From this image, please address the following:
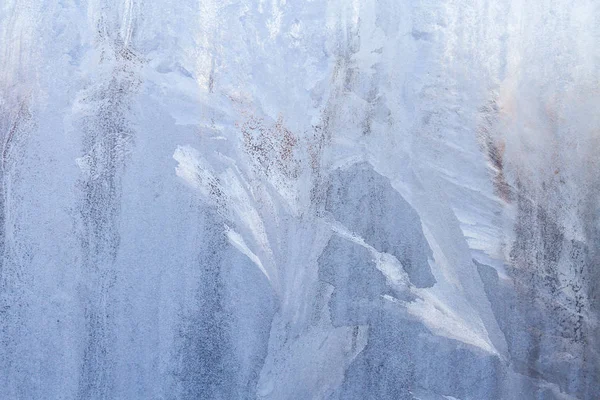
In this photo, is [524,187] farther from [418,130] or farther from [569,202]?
[418,130]

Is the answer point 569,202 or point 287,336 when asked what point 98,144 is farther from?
point 569,202

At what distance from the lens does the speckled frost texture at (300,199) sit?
1.40 meters

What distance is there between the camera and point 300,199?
1.47m

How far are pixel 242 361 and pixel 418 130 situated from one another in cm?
74

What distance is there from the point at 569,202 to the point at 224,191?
2.92 feet

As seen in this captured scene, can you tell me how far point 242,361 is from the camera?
4.63 feet

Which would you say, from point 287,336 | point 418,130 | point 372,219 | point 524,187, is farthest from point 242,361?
point 524,187

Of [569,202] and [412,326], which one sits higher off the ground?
[569,202]

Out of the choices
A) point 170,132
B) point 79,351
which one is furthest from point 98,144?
point 79,351

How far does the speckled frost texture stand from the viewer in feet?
4.59

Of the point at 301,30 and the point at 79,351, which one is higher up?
the point at 301,30

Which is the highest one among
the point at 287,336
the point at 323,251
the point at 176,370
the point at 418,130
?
the point at 418,130

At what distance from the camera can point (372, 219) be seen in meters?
1.46

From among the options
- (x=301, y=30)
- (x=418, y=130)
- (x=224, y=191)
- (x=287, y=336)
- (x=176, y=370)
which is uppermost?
(x=301, y=30)
